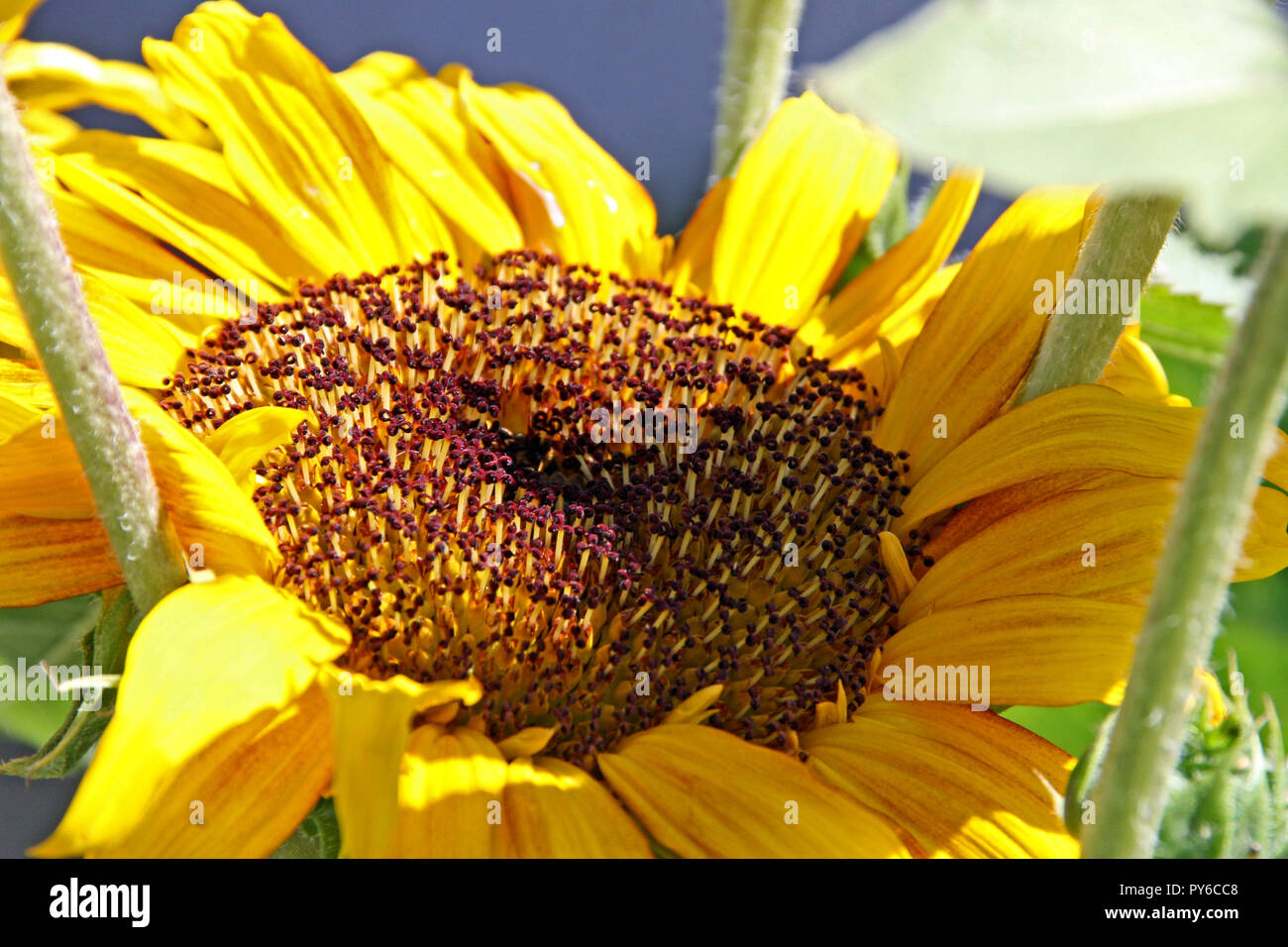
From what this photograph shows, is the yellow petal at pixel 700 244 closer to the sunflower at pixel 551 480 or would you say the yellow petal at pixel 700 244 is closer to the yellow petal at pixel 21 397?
the sunflower at pixel 551 480

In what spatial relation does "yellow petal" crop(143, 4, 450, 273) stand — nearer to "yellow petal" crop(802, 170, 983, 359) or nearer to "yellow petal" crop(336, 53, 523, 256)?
"yellow petal" crop(336, 53, 523, 256)

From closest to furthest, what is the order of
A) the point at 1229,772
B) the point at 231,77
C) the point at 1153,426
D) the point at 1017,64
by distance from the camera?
the point at 1017,64, the point at 1229,772, the point at 1153,426, the point at 231,77

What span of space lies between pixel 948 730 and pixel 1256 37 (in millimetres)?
320

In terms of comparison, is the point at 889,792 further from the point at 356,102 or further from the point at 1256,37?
the point at 356,102

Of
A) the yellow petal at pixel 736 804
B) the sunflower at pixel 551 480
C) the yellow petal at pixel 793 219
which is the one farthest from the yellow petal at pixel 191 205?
the yellow petal at pixel 736 804

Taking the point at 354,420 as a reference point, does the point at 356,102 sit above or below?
above

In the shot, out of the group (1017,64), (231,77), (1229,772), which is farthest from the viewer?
(231,77)

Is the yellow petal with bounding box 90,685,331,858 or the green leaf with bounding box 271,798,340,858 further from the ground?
the yellow petal with bounding box 90,685,331,858

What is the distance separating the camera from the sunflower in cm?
40

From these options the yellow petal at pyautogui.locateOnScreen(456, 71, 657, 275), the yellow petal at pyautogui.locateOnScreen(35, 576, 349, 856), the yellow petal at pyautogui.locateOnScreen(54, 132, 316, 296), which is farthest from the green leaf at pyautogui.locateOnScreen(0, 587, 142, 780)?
the yellow petal at pyautogui.locateOnScreen(456, 71, 657, 275)

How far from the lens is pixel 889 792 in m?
0.44

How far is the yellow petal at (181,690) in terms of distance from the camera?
0.34 m

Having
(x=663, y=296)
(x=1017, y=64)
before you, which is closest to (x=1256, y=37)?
(x=1017, y=64)

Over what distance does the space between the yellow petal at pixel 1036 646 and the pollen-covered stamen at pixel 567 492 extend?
0.13 ft
